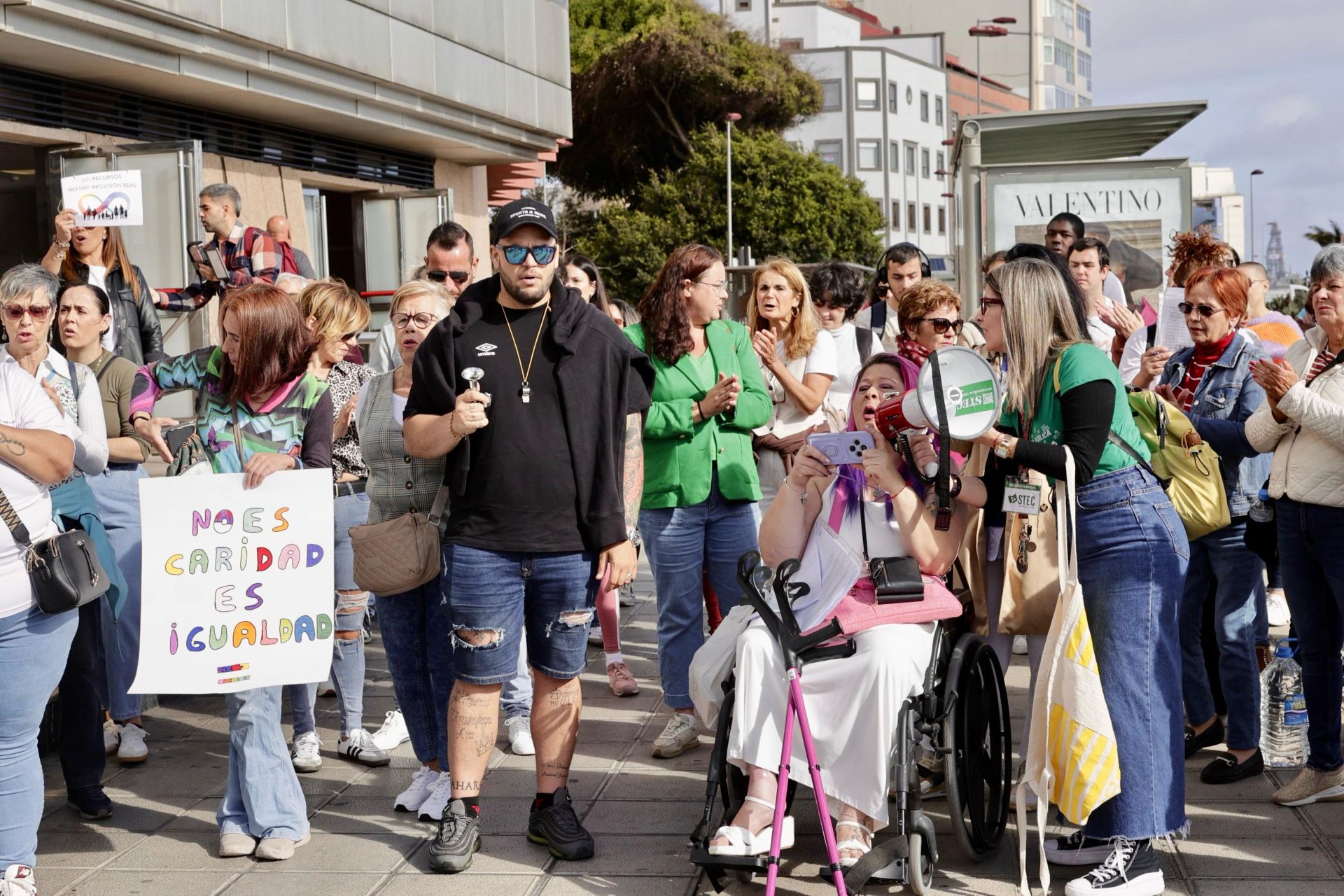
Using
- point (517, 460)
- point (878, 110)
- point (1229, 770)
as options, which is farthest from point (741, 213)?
point (517, 460)

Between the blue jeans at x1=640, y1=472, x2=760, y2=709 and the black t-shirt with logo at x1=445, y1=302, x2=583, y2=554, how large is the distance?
1.38 meters

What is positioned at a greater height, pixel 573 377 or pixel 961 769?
pixel 573 377

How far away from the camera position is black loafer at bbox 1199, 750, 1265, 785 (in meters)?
5.37

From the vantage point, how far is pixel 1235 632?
5.48m

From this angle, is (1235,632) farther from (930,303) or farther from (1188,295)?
(930,303)

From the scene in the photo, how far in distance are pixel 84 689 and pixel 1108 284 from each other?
562 centimetres

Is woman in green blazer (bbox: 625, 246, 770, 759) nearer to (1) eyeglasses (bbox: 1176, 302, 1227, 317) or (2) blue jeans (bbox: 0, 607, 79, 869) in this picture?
(1) eyeglasses (bbox: 1176, 302, 1227, 317)

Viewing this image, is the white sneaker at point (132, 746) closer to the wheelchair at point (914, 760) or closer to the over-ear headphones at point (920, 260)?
the wheelchair at point (914, 760)

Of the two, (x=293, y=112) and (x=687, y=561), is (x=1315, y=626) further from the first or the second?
(x=293, y=112)

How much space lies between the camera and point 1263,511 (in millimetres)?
5652

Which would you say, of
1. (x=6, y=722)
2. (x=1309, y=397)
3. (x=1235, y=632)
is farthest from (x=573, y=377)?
(x=1235, y=632)

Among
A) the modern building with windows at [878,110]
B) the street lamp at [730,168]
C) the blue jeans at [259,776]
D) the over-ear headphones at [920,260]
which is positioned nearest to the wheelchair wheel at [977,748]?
the blue jeans at [259,776]

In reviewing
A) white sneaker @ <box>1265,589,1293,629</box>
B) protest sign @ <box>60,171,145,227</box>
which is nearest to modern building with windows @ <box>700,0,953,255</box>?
white sneaker @ <box>1265,589,1293,629</box>

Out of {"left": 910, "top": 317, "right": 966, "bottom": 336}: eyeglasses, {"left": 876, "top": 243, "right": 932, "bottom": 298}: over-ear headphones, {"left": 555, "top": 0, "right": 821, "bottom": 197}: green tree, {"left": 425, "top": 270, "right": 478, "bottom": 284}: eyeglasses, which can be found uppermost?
{"left": 555, "top": 0, "right": 821, "bottom": 197}: green tree
